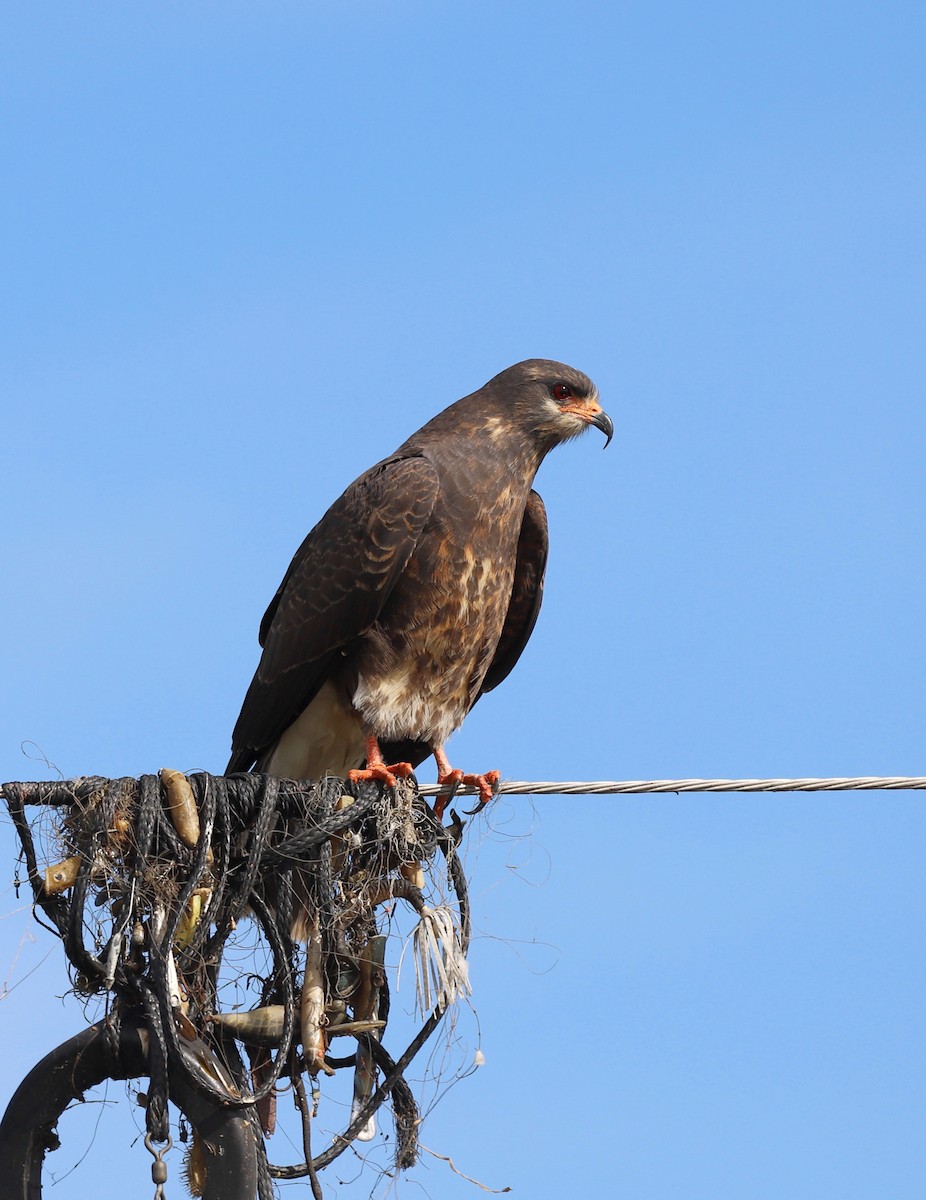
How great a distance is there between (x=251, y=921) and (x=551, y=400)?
313 cm

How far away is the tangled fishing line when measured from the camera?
4.73 meters

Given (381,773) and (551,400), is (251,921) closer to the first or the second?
(381,773)

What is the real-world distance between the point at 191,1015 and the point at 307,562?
8.28 feet

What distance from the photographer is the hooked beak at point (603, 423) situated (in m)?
7.68

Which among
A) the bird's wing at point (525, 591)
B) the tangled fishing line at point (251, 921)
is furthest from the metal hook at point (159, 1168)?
the bird's wing at point (525, 591)

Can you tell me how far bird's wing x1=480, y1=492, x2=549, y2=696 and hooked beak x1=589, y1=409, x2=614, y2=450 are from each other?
0.44 m

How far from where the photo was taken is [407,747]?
7105 millimetres

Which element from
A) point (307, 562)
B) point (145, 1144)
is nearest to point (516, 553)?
point (307, 562)

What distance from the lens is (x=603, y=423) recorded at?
7.69 m

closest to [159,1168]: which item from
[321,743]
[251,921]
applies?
[251,921]

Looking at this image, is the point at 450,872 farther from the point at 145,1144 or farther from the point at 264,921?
the point at 145,1144

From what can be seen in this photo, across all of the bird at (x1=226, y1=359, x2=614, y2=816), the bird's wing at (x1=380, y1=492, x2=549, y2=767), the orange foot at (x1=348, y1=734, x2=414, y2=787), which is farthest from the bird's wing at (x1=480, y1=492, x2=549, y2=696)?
the orange foot at (x1=348, y1=734, x2=414, y2=787)

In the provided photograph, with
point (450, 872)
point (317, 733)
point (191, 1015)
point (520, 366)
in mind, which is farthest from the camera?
point (520, 366)

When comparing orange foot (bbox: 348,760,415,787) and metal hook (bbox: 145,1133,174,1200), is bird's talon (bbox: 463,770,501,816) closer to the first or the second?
orange foot (bbox: 348,760,415,787)
